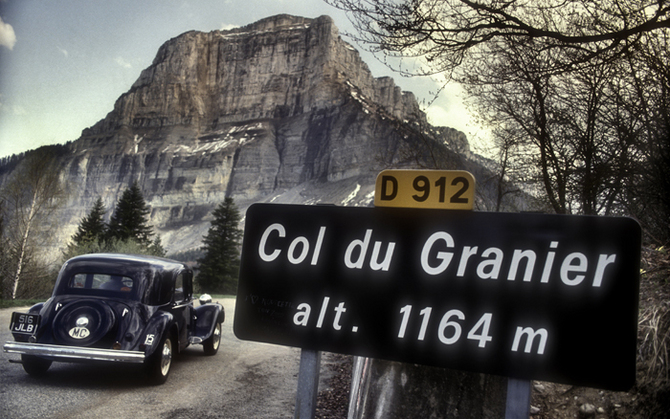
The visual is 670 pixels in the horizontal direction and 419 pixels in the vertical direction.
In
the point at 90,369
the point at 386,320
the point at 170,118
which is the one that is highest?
the point at 170,118

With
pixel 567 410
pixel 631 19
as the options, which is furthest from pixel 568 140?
pixel 567 410

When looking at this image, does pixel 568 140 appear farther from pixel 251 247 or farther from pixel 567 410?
pixel 251 247

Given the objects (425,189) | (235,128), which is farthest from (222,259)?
(235,128)

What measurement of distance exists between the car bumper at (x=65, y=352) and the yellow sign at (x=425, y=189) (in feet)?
17.8

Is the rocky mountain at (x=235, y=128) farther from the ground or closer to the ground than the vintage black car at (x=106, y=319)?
farther from the ground

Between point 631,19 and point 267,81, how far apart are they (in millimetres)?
153759

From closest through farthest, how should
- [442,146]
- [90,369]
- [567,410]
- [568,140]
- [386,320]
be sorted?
[386,320] → [567,410] → [90,369] → [568,140] → [442,146]

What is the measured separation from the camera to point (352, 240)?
160 centimetres

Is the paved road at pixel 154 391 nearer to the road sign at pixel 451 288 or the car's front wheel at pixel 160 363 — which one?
the car's front wheel at pixel 160 363

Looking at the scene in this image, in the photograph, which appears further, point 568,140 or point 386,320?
point 568,140

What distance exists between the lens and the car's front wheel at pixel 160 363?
618 centimetres

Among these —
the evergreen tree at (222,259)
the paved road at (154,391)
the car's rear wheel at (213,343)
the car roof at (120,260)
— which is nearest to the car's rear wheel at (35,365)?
the paved road at (154,391)

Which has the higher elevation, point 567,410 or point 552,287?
point 552,287

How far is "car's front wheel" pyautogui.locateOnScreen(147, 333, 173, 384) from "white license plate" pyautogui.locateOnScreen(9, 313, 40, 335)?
1.50 m
